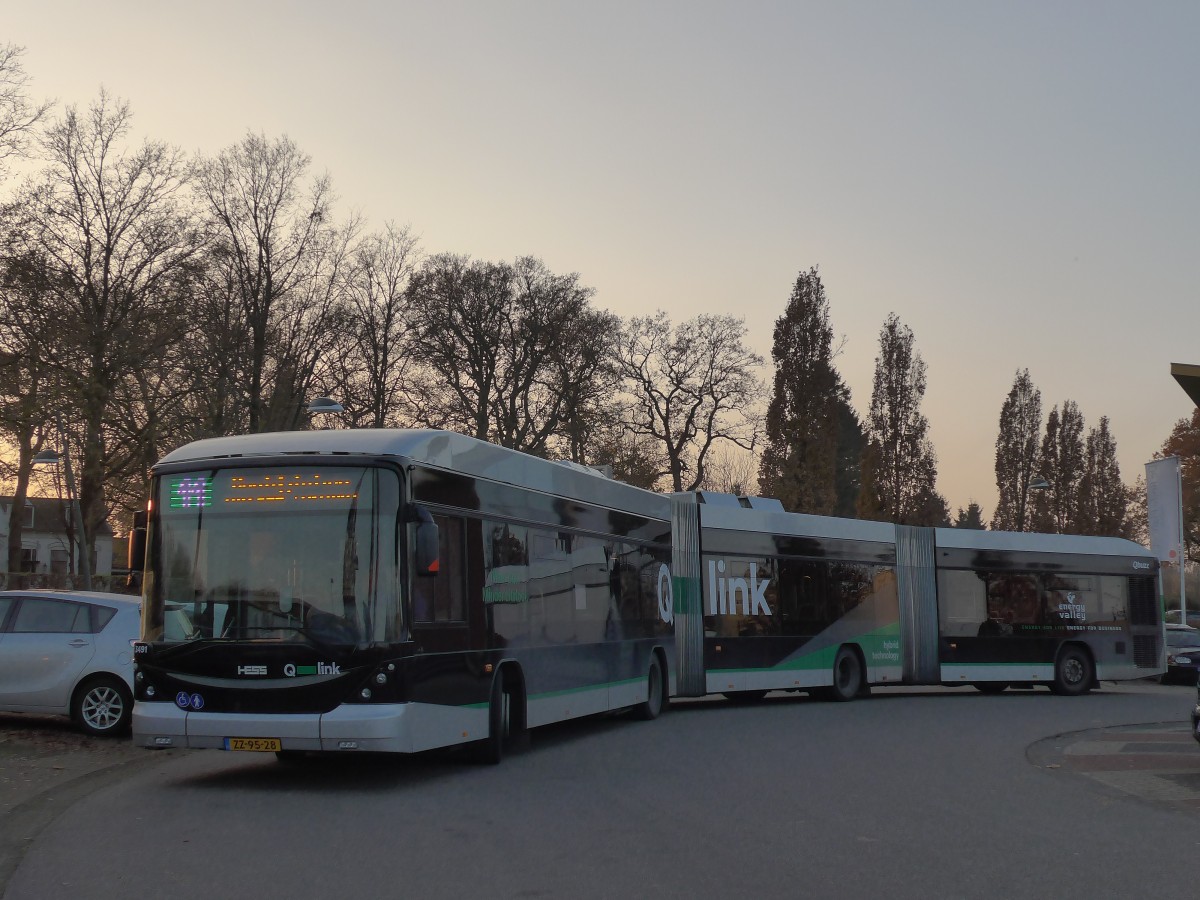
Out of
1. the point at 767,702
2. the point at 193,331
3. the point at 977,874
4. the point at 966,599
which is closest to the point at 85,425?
the point at 193,331

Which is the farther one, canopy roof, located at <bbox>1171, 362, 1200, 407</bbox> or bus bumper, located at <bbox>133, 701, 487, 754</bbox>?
canopy roof, located at <bbox>1171, 362, 1200, 407</bbox>

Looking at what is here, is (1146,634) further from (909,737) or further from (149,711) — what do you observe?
(149,711)

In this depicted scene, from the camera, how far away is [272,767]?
13109mm

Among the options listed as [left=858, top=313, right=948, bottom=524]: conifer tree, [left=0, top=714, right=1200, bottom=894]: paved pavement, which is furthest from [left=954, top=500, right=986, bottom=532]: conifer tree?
[left=0, top=714, right=1200, bottom=894]: paved pavement

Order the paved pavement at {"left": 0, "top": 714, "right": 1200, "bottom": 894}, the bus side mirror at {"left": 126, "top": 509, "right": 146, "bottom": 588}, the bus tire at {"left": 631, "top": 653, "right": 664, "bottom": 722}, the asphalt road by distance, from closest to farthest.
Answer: the asphalt road → the paved pavement at {"left": 0, "top": 714, "right": 1200, "bottom": 894} → the bus side mirror at {"left": 126, "top": 509, "right": 146, "bottom": 588} → the bus tire at {"left": 631, "top": 653, "right": 664, "bottom": 722}

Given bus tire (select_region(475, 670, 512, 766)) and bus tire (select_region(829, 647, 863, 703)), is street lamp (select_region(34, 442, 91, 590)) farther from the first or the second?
bus tire (select_region(475, 670, 512, 766))

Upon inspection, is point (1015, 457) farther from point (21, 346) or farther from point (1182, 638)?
point (21, 346)

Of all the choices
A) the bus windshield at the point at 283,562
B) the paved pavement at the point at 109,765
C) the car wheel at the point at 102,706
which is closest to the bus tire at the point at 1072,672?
the paved pavement at the point at 109,765

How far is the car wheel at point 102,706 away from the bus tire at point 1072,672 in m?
17.5

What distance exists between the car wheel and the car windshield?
26742 millimetres

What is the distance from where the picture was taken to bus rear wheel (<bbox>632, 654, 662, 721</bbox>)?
1889 cm

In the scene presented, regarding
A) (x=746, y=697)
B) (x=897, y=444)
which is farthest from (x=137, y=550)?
(x=897, y=444)

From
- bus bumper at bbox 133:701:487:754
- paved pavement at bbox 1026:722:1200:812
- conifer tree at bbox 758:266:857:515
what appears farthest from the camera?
conifer tree at bbox 758:266:857:515

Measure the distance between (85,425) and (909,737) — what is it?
19.3 metres
